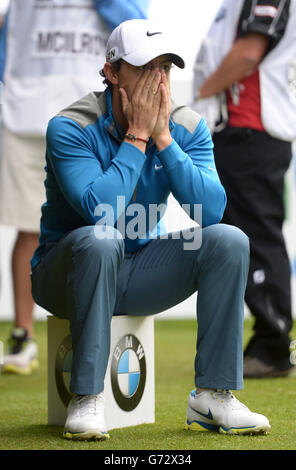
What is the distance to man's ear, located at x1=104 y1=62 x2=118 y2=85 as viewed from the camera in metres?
2.08

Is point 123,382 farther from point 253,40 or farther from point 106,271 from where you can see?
point 253,40

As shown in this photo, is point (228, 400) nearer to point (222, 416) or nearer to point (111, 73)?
point (222, 416)

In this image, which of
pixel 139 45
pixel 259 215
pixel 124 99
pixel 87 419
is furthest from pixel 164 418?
pixel 259 215

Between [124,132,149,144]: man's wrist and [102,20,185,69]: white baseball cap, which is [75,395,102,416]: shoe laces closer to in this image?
[124,132,149,144]: man's wrist

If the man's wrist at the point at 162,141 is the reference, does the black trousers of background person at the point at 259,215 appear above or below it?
below

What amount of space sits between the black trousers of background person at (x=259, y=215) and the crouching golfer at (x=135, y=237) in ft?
2.81

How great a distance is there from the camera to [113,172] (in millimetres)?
1941

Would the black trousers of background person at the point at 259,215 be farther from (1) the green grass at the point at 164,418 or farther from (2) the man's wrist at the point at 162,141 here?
(2) the man's wrist at the point at 162,141

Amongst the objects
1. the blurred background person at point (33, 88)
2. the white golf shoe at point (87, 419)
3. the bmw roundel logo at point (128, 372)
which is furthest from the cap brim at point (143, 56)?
the blurred background person at point (33, 88)

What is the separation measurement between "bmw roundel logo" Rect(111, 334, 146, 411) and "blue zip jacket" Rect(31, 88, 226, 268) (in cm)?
26

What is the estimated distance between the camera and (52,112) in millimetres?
3238

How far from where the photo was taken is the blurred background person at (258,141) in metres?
2.97

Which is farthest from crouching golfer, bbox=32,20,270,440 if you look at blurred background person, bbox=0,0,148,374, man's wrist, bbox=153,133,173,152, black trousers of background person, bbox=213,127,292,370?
blurred background person, bbox=0,0,148,374

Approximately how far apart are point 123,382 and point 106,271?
0.37 metres
